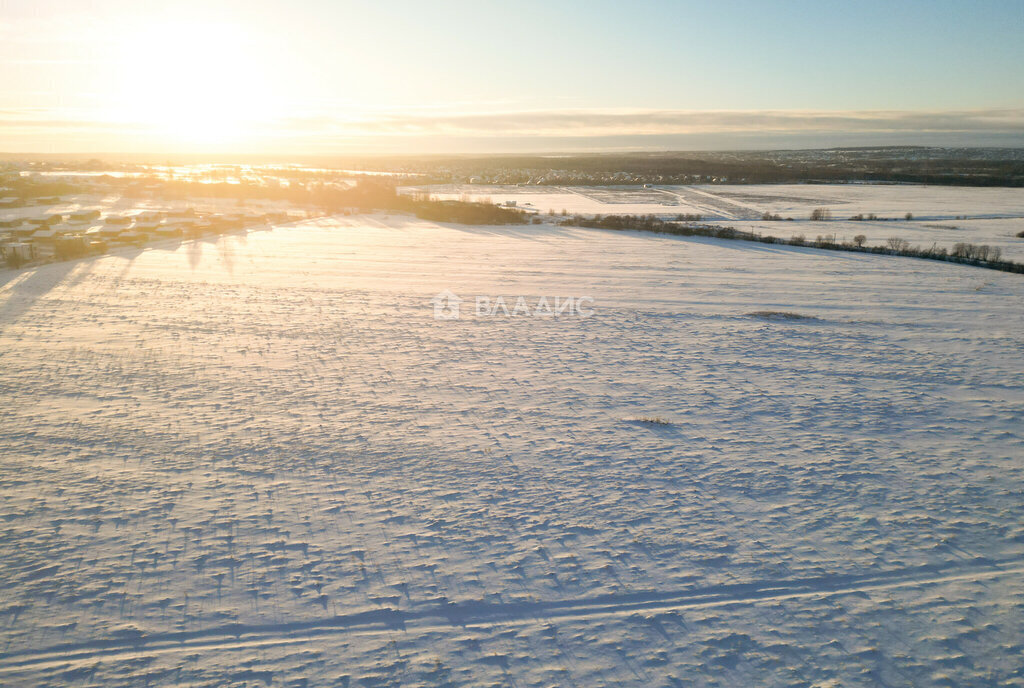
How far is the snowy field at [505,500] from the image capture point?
4801 mm

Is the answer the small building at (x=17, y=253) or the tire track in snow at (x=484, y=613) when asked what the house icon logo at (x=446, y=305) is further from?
the small building at (x=17, y=253)

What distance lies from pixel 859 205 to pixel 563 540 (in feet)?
163

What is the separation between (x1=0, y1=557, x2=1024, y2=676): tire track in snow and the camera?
184 inches

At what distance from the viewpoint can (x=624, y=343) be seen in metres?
12.6

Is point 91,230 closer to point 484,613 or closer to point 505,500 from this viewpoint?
point 505,500

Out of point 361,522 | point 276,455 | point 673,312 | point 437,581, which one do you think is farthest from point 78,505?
point 673,312

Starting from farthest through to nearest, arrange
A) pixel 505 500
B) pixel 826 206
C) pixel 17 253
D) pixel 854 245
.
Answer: pixel 826 206 → pixel 854 245 → pixel 17 253 → pixel 505 500

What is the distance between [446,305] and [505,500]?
366 inches

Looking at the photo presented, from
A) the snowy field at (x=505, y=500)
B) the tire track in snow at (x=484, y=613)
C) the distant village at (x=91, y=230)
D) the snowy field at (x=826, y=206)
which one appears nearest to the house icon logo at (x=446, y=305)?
the snowy field at (x=505, y=500)

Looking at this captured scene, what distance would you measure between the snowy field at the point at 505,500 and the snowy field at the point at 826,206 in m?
21.0

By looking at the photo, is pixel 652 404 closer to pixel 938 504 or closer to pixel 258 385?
pixel 938 504

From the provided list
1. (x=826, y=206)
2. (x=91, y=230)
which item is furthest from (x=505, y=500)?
(x=826, y=206)

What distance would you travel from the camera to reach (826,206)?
149ft

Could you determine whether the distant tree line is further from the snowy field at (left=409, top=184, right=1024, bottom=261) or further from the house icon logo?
the house icon logo
